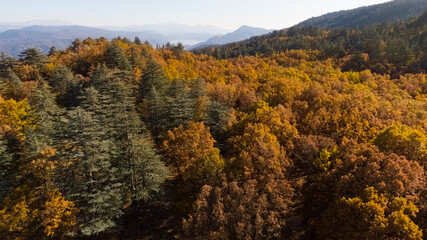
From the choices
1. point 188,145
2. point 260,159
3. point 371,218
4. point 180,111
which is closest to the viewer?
point 371,218

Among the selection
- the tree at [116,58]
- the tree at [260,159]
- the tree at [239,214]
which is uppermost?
the tree at [116,58]

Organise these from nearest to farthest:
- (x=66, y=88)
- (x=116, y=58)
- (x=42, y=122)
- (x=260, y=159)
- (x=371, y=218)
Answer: (x=371, y=218), (x=260, y=159), (x=42, y=122), (x=66, y=88), (x=116, y=58)

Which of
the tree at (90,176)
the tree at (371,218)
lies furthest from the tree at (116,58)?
the tree at (371,218)

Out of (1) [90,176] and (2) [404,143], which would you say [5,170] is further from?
(2) [404,143]

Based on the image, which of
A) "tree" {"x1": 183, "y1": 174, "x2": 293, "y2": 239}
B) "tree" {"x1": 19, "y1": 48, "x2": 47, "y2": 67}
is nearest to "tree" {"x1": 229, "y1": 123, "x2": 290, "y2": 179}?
"tree" {"x1": 183, "y1": 174, "x2": 293, "y2": 239}

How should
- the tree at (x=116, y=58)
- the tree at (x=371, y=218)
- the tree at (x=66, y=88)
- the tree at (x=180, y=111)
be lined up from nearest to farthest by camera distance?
the tree at (x=371, y=218) < the tree at (x=180, y=111) < the tree at (x=66, y=88) < the tree at (x=116, y=58)

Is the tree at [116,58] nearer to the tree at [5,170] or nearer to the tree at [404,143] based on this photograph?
the tree at [5,170]

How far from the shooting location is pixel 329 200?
1012 inches

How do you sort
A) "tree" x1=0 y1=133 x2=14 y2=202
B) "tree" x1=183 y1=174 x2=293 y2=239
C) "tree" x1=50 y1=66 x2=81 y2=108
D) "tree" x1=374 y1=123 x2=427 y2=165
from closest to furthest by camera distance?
"tree" x1=183 y1=174 x2=293 y2=239 < "tree" x1=374 y1=123 x2=427 y2=165 < "tree" x1=0 y1=133 x2=14 y2=202 < "tree" x1=50 y1=66 x2=81 y2=108

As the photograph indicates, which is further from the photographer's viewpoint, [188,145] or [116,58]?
[116,58]

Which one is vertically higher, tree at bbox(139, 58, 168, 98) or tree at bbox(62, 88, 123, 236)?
tree at bbox(139, 58, 168, 98)

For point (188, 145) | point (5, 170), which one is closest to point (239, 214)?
point (188, 145)

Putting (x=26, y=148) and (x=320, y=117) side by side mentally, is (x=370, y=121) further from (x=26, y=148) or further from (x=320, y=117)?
(x=26, y=148)

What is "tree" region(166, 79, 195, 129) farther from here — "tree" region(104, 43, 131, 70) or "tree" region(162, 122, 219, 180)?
"tree" region(104, 43, 131, 70)
